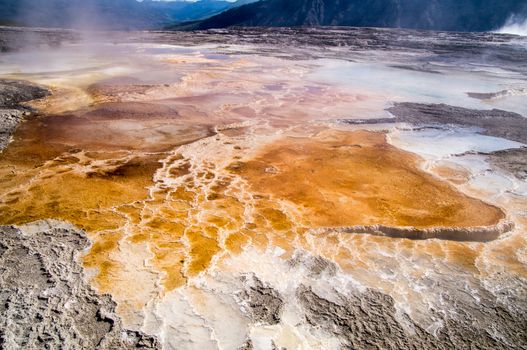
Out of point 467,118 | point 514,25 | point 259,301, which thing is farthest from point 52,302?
point 514,25

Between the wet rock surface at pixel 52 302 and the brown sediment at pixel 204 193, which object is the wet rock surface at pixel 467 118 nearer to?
the brown sediment at pixel 204 193

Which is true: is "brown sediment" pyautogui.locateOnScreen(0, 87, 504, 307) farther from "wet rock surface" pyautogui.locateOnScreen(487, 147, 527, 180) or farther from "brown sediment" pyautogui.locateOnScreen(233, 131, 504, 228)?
"wet rock surface" pyautogui.locateOnScreen(487, 147, 527, 180)

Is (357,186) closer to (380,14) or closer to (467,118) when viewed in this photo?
(467,118)

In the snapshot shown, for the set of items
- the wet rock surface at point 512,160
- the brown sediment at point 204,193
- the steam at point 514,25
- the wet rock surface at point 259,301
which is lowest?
the wet rock surface at point 259,301

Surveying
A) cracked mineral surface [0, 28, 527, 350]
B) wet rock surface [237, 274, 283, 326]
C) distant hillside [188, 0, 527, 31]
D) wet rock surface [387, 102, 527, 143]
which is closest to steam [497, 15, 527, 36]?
distant hillside [188, 0, 527, 31]

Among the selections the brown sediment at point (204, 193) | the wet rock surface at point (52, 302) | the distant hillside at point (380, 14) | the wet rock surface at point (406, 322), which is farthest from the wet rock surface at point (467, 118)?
the distant hillside at point (380, 14)

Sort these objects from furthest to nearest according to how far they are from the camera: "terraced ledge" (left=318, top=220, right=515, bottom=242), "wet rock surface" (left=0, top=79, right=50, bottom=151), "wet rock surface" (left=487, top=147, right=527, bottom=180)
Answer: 1. "wet rock surface" (left=0, top=79, right=50, bottom=151)
2. "wet rock surface" (left=487, top=147, right=527, bottom=180)
3. "terraced ledge" (left=318, top=220, right=515, bottom=242)
